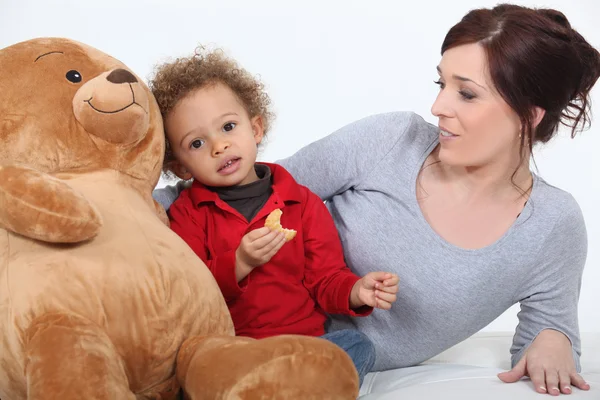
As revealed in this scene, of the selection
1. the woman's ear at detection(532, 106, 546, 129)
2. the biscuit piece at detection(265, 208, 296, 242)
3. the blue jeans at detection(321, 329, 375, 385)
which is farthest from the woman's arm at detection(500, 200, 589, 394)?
the biscuit piece at detection(265, 208, 296, 242)

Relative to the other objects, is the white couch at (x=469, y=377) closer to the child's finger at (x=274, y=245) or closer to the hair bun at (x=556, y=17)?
the child's finger at (x=274, y=245)

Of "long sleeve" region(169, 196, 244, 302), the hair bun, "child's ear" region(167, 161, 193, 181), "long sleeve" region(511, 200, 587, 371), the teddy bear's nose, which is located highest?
the hair bun

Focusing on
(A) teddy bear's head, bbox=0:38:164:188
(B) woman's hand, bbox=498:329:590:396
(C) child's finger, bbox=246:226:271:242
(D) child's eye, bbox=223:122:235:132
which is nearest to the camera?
(A) teddy bear's head, bbox=0:38:164:188

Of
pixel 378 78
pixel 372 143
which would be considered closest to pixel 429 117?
pixel 378 78

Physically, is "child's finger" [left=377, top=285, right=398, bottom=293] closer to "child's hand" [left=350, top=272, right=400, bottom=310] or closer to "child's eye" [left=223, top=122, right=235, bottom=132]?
"child's hand" [left=350, top=272, right=400, bottom=310]

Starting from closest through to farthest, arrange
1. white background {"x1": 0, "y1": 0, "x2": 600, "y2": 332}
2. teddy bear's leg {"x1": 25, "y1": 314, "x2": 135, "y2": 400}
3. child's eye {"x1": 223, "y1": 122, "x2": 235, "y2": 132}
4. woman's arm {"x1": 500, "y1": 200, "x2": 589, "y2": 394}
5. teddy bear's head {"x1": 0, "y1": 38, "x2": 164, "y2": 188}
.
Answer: teddy bear's leg {"x1": 25, "y1": 314, "x2": 135, "y2": 400}
teddy bear's head {"x1": 0, "y1": 38, "x2": 164, "y2": 188}
child's eye {"x1": 223, "y1": 122, "x2": 235, "y2": 132}
woman's arm {"x1": 500, "y1": 200, "x2": 589, "y2": 394}
white background {"x1": 0, "y1": 0, "x2": 600, "y2": 332}

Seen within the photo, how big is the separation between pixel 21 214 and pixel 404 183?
0.94 metres

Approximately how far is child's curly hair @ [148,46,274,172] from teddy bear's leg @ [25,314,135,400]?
0.65 m

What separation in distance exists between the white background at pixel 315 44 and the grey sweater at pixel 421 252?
121 centimetres

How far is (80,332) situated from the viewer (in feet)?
3.81

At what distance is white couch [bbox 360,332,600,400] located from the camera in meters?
1.57

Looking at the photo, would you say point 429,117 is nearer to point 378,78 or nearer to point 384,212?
point 378,78

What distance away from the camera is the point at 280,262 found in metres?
1.74

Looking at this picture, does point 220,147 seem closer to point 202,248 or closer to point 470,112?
point 202,248
